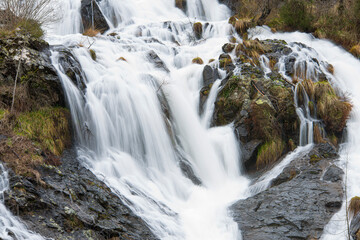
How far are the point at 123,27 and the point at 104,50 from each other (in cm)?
628

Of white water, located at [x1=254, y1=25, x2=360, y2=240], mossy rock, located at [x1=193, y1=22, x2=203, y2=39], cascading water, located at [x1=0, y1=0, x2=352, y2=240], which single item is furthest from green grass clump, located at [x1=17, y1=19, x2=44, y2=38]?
white water, located at [x1=254, y1=25, x2=360, y2=240]

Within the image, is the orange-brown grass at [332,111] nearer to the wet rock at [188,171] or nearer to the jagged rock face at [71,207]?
the wet rock at [188,171]

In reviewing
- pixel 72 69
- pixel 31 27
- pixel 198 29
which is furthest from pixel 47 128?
pixel 198 29

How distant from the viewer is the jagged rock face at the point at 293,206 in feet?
18.6

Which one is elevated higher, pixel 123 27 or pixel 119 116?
pixel 123 27

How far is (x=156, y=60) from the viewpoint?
39.2 feet

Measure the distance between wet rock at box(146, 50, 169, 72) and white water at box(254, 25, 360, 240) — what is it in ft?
21.7

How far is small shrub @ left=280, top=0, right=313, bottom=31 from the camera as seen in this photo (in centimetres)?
1684

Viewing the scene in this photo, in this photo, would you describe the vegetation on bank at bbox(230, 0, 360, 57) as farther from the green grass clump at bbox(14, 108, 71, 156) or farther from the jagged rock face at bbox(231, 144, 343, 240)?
the green grass clump at bbox(14, 108, 71, 156)

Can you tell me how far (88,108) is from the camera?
7.89 meters

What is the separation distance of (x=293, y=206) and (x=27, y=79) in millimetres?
6685

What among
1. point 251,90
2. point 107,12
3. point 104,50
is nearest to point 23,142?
point 104,50

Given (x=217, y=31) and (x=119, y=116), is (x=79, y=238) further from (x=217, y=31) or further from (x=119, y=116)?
(x=217, y=31)

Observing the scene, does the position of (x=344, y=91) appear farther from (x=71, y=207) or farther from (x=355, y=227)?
(x=71, y=207)
